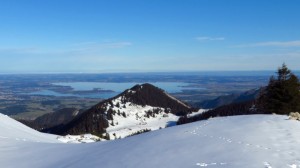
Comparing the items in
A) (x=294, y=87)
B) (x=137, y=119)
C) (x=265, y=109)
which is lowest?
(x=137, y=119)

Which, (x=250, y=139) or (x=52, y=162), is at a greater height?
(x=250, y=139)

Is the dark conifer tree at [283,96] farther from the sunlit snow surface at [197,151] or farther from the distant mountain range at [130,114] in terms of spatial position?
the distant mountain range at [130,114]

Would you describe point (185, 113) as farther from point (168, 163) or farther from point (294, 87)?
point (168, 163)

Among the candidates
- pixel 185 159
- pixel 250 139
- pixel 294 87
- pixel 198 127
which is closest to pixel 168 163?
pixel 185 159

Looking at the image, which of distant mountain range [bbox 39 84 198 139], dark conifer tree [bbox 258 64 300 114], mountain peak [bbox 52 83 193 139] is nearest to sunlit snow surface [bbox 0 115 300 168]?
dark conifer tree [bbox 258 64 300 114]

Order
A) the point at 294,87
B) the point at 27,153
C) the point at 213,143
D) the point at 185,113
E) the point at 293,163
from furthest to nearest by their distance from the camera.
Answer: the point at 185,113
the point at 294,87
the point at 27,153
the point at 213,143
the point at 293,163

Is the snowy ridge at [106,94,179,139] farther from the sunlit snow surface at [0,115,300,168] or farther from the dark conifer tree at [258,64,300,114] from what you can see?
the sunlit snow surface at [0,115,300,168]

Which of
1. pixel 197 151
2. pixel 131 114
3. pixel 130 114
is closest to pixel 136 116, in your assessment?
pixel 131 114
